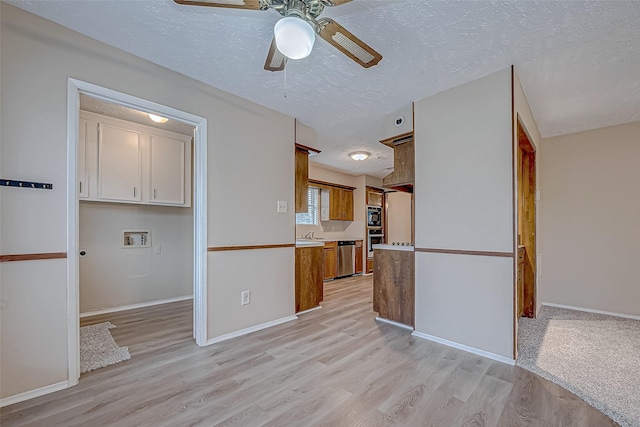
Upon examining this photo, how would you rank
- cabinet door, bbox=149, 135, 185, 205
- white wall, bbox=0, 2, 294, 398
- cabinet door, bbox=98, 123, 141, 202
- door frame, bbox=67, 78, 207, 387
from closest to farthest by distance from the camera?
white wall, bbox=0, 2, 294, 398 → door frame, bbox=67, 78, 207, 387 → cabinet door, bbox=98, 123, 141, 202 → cabinet door, bbox=149, 135, 185, 205

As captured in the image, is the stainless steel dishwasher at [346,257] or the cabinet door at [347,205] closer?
the stainless steel dishwasher at [346,257]

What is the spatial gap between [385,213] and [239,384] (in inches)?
241

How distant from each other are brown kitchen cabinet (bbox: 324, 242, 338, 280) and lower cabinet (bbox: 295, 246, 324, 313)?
1.99 metres

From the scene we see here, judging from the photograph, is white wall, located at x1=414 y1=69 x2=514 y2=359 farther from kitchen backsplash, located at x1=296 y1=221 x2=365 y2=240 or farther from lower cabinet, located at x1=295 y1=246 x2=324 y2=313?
kitchen backsplash, located at x1=296 y1=221 x2=365 y2=240

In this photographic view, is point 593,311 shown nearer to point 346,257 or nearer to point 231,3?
point 346,257

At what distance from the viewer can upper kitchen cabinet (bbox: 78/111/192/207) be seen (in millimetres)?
3330

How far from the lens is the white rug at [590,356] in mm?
1818

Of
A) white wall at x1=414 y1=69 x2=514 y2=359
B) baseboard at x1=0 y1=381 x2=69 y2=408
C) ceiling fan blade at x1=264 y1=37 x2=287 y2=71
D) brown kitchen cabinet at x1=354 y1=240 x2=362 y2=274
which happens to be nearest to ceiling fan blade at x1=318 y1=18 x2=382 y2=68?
ceiling fan blade at x1=264 y1=37 x2=287 y2=71

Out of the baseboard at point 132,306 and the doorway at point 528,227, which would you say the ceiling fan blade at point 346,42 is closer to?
the doorway at point 528,227

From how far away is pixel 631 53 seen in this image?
2.18m

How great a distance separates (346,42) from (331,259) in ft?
15.7

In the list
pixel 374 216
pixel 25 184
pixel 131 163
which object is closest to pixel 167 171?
pixel 131 163

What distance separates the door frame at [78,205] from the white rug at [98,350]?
0.90 feet

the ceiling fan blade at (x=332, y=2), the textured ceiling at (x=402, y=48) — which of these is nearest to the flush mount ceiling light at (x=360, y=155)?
the textured ceiling at (x=402, y=48)
